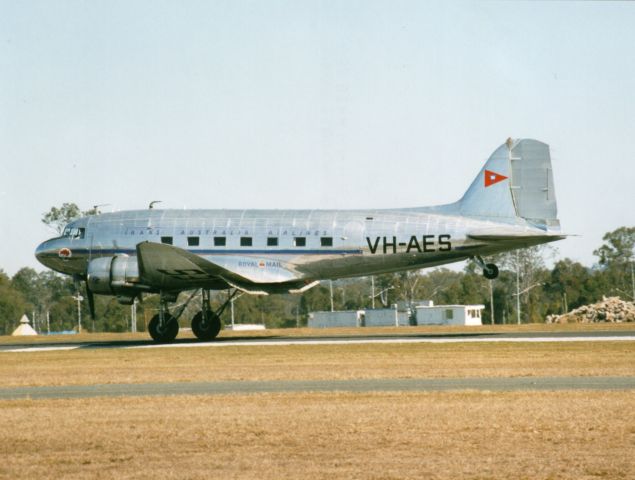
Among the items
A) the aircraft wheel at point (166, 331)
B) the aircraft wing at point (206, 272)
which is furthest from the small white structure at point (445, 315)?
the aircraft wheel at point (166, 331)

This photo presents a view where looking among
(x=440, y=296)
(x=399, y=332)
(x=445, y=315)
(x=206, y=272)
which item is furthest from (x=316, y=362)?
(x=440, y=296)

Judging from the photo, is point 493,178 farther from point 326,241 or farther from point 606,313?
point 606,313

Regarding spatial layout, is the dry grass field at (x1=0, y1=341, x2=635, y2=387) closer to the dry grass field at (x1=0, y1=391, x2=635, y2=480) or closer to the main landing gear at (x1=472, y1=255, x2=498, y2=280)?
the dry grass field at (x1=0, y1=391, x2=635, y2=480)

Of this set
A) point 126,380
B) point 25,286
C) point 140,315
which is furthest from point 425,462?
point 25,286

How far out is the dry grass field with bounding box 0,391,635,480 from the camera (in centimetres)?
1205

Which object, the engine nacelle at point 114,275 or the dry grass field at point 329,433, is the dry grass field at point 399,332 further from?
the dry grass field at point 329,433

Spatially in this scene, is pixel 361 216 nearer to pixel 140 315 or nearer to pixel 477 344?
pixel 477 344

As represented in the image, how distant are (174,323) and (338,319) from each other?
37121 mm

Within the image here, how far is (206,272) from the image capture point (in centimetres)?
3844

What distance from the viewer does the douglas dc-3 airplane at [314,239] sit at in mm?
38281

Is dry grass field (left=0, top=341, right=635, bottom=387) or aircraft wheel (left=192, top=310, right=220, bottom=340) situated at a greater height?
aircraft wheel (left=192, top=310, right=220, bottom=340)

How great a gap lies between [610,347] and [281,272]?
1413 cm

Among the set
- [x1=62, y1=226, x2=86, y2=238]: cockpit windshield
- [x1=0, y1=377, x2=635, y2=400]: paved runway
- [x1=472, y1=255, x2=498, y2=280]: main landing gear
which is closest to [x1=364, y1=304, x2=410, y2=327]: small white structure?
[x1=472, y1=255, x2=498, y2=280]: main landing gear

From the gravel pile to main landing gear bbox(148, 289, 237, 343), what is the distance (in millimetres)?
25739
